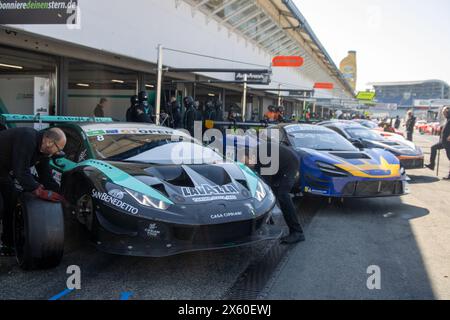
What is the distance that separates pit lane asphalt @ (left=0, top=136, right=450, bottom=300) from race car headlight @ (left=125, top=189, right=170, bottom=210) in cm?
59

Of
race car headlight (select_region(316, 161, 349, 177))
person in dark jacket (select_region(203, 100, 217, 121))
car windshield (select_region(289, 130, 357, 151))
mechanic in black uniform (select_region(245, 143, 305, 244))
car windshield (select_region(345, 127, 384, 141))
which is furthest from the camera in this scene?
person in dark jacket (select_region(203, 100, 217, 121))

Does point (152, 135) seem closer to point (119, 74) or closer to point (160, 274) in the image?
point (160, 274)

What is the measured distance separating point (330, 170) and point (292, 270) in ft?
8.38

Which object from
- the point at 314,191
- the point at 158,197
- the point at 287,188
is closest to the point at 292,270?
the point at 287,188

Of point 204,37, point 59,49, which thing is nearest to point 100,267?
point 59,49

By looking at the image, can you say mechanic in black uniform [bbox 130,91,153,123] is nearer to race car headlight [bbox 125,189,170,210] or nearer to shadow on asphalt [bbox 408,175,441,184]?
race car headlight [bbox 125,189,170,210]

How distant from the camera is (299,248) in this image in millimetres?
4449

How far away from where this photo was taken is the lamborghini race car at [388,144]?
9938mm

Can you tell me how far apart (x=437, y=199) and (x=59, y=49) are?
7.60 metres

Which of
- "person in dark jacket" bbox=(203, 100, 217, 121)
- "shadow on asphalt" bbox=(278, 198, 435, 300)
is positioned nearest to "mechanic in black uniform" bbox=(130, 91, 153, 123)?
"person in dark jacket" bbox=(203, 100, 217, 121)

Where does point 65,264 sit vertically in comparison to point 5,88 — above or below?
below

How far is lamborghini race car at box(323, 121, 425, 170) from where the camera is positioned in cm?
994

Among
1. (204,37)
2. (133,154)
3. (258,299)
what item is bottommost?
(258,299)

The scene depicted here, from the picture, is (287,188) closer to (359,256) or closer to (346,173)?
(359,256)
